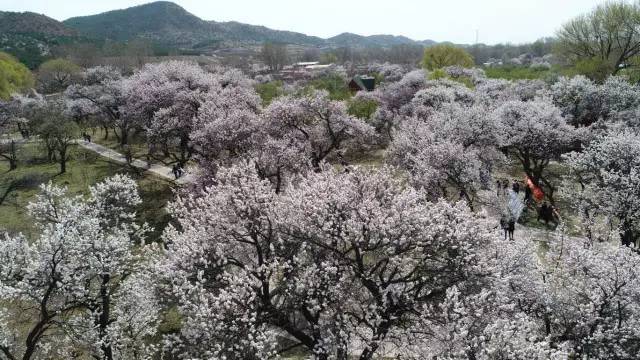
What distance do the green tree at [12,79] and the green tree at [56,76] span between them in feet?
13.0

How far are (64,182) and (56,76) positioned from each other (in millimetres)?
82527

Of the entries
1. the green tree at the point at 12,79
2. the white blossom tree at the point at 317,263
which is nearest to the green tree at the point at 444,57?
the white blossom tree at the point at 317,263

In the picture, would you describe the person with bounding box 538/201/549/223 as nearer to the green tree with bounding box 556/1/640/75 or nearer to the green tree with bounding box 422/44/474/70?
the green tree with bounding box 556/1/640/75

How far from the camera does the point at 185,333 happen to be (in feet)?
47.2

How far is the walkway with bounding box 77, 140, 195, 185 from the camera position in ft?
153

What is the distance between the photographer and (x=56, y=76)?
114812mm

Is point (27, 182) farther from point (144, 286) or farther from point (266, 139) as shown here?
point (144, 286)

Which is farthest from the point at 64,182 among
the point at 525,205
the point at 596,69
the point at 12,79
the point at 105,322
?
the point at 12,79

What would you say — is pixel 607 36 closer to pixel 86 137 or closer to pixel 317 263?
pixel 317 263

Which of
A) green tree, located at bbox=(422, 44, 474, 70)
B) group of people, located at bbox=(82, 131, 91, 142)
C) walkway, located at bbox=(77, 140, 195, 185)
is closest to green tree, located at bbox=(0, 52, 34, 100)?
group of people, located at bbox=(82, 131, 91, 142)

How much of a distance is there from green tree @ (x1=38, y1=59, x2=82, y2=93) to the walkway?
56.3 m

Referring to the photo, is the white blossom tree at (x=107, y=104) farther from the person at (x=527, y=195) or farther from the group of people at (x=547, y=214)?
the group of people at (x=547, y=214)

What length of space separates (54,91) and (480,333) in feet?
423

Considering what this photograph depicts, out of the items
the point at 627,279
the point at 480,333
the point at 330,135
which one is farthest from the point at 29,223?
the point at 627,279
